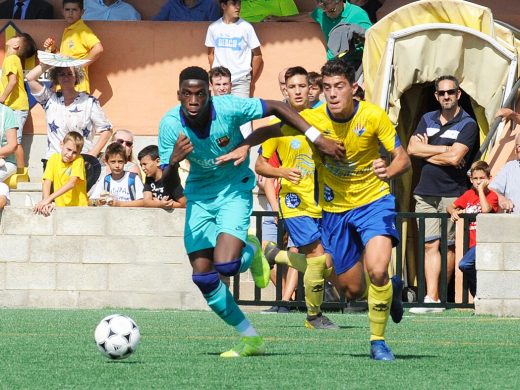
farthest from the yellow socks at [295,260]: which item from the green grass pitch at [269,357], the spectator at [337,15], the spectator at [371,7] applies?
the spectator at [371,7]

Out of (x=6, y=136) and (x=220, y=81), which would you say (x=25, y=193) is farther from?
(x=220, y=81)

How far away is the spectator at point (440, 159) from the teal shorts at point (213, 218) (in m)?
5.58

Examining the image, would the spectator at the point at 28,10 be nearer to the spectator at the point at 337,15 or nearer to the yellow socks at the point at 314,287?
the spectator at the point at 337,15

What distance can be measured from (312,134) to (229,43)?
851cm

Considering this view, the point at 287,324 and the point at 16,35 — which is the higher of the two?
the point at 16,35

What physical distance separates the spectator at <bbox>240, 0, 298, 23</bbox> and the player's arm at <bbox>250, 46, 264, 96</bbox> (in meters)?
0.67

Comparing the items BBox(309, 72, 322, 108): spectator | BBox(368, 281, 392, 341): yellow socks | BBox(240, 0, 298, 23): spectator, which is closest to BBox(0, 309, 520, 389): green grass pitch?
BBox(368, 281, 392, 341): yellow socks

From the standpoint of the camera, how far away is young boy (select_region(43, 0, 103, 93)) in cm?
1827

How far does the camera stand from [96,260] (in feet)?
51.4

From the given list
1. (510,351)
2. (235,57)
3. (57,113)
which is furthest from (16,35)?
(510,351)

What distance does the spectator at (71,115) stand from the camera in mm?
17453

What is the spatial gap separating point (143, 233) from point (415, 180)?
374 centimetres

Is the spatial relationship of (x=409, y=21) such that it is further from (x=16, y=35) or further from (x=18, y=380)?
(x=18, y=380)

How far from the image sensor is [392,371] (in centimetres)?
843
